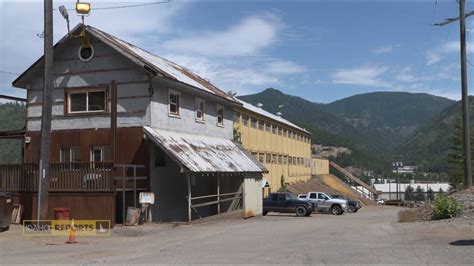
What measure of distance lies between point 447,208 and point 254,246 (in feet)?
38.3

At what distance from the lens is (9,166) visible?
23391 millimetres

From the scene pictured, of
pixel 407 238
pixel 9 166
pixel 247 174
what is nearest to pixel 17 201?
pixel 9 166

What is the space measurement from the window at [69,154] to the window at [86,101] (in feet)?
5.83

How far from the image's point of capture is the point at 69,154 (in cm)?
2538

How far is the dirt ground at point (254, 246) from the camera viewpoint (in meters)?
12.9

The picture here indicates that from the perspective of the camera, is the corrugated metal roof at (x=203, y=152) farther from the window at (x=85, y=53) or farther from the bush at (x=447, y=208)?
the bush at (x=447, y=208)

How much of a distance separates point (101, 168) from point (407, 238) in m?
11.6

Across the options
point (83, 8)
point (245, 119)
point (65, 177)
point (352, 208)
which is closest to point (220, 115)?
point (83, 8)

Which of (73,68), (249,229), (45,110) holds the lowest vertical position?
(249,229)

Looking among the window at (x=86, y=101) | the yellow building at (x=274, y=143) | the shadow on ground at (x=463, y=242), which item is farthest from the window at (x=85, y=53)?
the yellow building at (x=274, y=143)

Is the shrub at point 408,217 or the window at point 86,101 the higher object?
the window at point 86,101

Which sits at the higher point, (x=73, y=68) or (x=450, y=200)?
(x=73, y=68)

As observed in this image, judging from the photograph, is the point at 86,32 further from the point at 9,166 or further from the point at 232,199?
the point at 232,199
